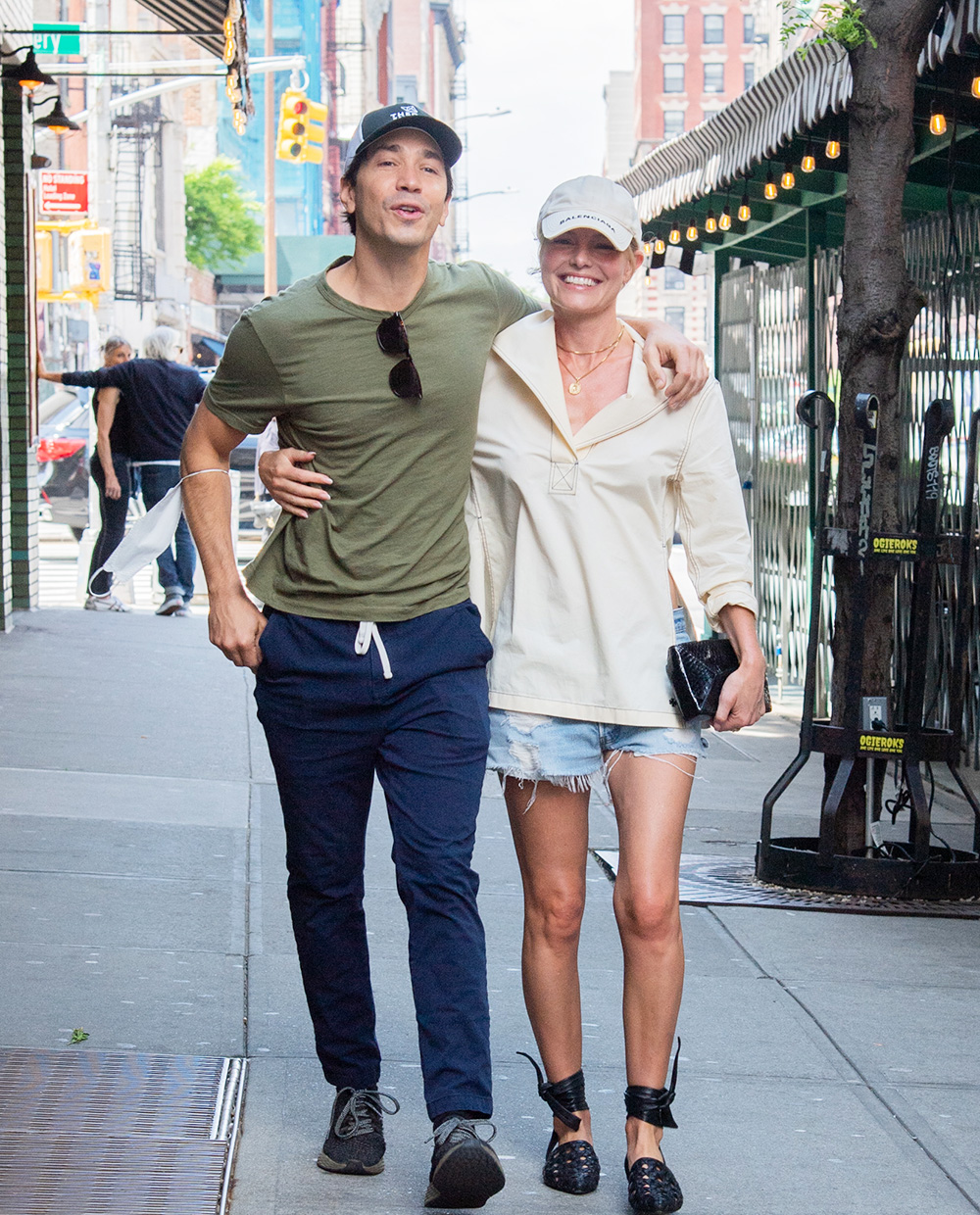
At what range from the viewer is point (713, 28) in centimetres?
10500

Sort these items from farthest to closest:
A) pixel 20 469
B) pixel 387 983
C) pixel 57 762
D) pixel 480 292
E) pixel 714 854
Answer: pixel 20 469, pixel 57 762, pixel 714 854, pixel 387 983, pixel 480 292

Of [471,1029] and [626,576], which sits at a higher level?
[626,576]

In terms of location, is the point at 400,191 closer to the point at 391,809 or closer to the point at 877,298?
the point at 391,809

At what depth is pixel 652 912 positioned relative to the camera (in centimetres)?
356

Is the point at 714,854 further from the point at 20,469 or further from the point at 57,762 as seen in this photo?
the point at 20,469

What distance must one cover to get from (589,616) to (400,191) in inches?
36.9

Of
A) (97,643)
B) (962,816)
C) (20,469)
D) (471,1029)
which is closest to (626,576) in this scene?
(471,1029)

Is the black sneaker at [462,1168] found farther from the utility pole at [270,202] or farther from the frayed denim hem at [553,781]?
the utility pole at [270,202]

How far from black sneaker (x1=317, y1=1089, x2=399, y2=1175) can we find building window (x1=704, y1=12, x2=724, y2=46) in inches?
4236

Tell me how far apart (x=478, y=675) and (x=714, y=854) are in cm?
350

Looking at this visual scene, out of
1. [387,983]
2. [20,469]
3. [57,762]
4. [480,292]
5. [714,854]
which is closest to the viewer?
[480,292]

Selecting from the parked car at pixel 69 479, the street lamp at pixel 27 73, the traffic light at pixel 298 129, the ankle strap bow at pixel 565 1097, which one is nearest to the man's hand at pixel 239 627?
the ankle strap bow at pixel 565 1097

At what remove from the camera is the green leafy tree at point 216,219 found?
60.5 m

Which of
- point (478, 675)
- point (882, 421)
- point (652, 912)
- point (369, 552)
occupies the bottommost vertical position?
point (652, 912)
